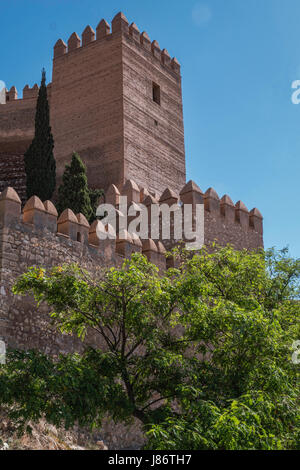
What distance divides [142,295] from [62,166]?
14373 mm

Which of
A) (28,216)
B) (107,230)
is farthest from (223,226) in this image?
(28,216)

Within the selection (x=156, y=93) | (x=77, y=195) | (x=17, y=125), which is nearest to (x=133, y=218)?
(x=77, y=195)

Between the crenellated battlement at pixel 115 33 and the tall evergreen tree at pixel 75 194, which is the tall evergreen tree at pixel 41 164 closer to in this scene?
the tall evergreen tree at pixel 75 194

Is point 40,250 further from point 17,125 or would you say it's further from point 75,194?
point 17,125

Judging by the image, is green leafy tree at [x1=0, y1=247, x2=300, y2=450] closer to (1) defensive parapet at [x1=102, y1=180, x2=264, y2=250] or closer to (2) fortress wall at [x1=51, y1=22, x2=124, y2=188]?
(1) defensive parapet at [x1=102, y1=180, x2=264, y2=250]

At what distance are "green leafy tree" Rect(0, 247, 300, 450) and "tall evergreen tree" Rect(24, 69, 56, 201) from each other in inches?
441

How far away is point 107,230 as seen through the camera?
10648 mm

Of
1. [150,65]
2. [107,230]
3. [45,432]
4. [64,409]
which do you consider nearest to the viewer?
[64,409]

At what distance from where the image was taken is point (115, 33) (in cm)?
2048

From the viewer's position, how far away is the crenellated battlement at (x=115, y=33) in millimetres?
20547

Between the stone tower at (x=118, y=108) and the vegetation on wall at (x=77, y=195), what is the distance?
1743 millimetres

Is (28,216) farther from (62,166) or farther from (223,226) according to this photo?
(62,166)

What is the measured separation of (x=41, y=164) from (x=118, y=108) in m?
3.39

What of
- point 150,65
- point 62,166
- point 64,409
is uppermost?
point 150,65
